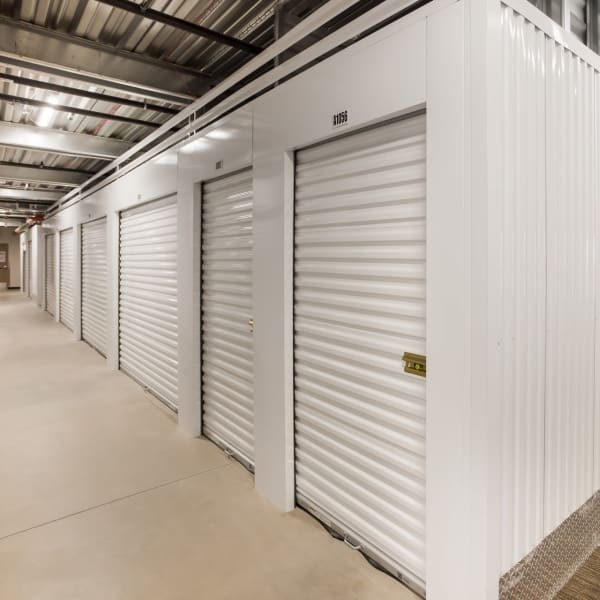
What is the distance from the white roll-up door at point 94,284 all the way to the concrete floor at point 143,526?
3163mm

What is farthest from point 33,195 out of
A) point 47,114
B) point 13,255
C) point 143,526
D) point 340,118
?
point 13,255

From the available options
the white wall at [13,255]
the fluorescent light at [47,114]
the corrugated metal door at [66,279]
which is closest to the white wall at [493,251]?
the fluorescent light at [47,114]

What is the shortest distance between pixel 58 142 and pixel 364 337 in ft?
18.7

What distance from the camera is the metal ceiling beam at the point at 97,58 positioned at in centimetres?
332

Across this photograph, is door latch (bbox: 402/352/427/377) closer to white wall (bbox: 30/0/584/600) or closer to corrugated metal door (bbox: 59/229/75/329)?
white wall (bbox: 30/0/584/600)

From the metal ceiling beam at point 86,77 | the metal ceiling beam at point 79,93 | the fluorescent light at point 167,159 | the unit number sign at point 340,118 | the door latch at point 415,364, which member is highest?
the metal ceiling beam at point 79,93

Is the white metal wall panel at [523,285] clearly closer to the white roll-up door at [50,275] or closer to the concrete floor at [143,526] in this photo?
the concrete floor at [143,526]

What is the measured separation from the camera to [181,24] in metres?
3.19

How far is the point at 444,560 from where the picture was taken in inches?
75.2

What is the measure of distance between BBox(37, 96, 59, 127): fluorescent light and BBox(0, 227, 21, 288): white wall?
2053 centimetres

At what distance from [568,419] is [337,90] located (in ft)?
7.09

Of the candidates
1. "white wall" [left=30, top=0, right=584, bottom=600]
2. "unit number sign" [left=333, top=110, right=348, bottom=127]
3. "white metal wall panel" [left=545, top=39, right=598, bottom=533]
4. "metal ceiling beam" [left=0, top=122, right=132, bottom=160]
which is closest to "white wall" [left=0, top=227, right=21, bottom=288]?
"metal ceiling beam" [left=0, top=122, right=132, bottom=160]

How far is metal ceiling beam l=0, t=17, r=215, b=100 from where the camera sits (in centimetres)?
332

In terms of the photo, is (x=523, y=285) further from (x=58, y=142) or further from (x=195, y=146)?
(x=58, y=142)
